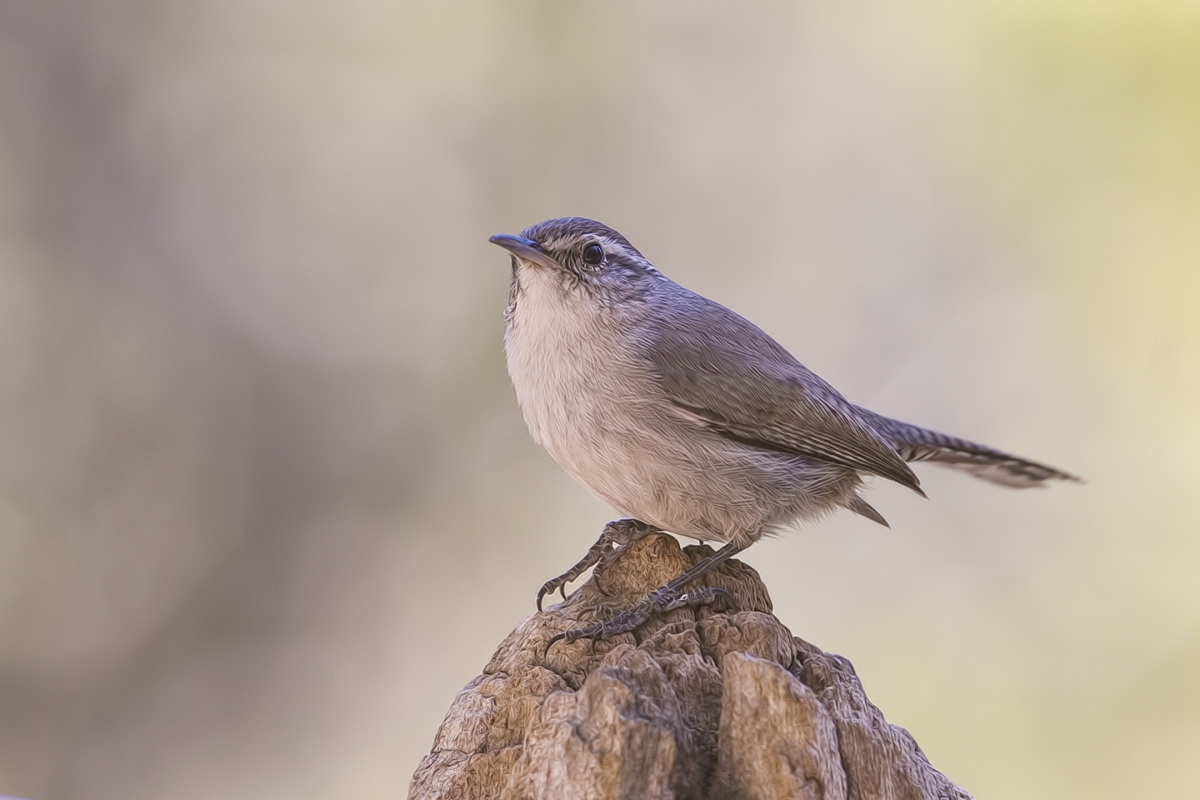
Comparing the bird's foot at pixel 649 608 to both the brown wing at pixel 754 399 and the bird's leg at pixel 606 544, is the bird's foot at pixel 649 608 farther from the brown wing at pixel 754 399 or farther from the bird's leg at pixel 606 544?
the brown wing at pixel 754 399

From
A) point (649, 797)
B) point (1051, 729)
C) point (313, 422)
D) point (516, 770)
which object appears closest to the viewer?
point (649, 797)

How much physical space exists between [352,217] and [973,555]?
3687 millimetres

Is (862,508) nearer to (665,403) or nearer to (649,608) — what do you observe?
(665,403)

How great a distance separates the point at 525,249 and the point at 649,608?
1168mm

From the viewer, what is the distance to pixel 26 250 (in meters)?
5.42

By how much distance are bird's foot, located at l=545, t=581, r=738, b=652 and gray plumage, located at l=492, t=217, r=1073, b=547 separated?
279 mm

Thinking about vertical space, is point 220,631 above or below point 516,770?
above

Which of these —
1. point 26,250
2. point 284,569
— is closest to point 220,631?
point 284,569

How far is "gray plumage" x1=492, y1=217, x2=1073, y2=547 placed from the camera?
3.35 metres

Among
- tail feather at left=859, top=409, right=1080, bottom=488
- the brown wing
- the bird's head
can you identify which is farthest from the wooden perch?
tail feather at left=859, top=409, right=1080, bottom=488

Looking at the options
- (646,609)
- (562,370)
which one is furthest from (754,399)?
(646,609)

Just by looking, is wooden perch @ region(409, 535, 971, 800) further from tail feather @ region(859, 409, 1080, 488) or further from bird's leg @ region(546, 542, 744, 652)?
tail feather @ region(859, 409, 1080, 488)

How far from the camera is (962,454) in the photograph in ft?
13.4

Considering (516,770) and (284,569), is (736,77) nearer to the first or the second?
(284,569)
